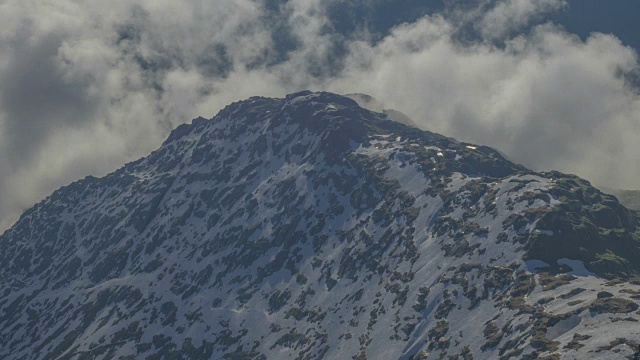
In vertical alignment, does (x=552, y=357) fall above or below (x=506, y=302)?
below

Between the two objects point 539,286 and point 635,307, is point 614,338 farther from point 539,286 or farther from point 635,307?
point 539,286

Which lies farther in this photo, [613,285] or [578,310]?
[613,285]

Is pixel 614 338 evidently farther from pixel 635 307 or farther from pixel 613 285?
pixel 613 285

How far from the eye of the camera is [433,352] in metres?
199

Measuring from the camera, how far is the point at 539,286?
19900cm

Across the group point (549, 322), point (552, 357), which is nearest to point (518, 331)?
point (549, 322)

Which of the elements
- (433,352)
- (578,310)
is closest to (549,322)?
(578,310)

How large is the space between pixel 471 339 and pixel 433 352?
11.1 m

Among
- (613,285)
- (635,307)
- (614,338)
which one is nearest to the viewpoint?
(614,338)

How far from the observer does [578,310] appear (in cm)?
17562

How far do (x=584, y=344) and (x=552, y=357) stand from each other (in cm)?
681

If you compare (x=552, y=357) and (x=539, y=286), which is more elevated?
(x=539, y=286)

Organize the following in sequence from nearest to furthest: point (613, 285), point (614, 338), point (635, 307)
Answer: point (614, 338)
point (635, 307)
point (613, 285)

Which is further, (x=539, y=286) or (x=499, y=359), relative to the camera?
(x=539, y=286)
